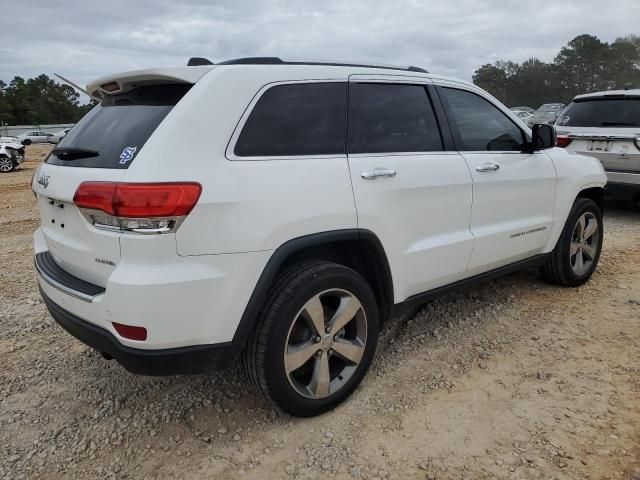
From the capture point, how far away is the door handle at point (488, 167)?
3395 millimetres

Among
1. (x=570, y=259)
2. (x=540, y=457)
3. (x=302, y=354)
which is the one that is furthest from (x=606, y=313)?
(x=302, y=354)

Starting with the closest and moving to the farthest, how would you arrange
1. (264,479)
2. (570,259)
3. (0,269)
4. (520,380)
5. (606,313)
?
1. (264,479)
2. (520,380)
3. (606,313)
4. (570,259)
5. (0,269)

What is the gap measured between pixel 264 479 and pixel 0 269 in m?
4.38

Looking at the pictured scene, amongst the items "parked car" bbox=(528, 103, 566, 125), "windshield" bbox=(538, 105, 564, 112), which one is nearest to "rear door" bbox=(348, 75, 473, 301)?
"parked car" bbox=(528, 103, 566, 125)

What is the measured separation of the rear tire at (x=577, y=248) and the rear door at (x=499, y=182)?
1.21ft

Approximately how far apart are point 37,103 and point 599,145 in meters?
81.7

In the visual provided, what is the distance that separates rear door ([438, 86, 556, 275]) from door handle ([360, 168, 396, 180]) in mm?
766

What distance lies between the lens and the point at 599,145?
7012mm

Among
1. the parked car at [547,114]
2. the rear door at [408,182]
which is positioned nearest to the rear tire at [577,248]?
the rear door at [408,182]

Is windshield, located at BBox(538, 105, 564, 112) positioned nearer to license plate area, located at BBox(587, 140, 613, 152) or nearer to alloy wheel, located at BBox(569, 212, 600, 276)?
license plate area, located at BBox(587, 140, 613, 152)

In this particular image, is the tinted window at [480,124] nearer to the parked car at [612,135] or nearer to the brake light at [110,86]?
the brake light at [110,86]

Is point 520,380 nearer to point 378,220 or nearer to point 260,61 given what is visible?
point 378,220

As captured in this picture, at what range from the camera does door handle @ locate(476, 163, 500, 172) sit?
3.40 meters

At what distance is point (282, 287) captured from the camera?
245 cm
